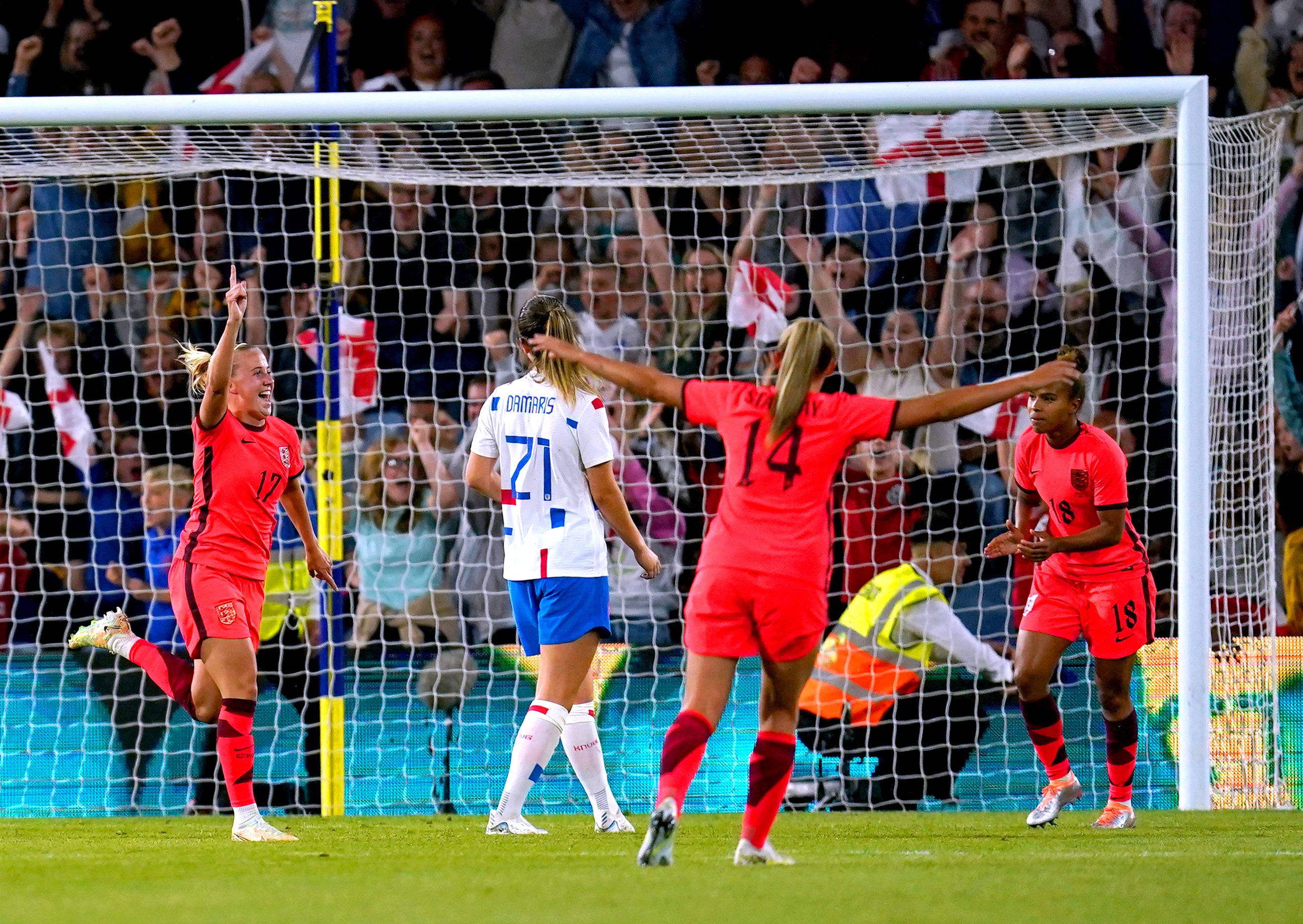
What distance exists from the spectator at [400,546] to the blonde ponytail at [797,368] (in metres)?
4.66

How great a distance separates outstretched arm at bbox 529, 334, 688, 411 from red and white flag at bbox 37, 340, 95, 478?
5.77 metres

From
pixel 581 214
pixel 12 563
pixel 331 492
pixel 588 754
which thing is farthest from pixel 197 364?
pixel 581 214

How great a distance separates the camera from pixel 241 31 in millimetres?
11906

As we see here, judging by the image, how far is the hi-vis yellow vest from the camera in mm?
8461

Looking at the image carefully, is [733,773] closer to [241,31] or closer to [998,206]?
[998,206]

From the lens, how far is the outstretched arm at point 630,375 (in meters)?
4.83

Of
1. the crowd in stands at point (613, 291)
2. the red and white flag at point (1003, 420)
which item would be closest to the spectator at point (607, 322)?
the crowd in stands at point (613, 291)

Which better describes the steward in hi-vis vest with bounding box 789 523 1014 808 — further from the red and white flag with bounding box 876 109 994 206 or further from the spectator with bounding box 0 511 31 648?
the spectator with bounding box 0 511 31 648

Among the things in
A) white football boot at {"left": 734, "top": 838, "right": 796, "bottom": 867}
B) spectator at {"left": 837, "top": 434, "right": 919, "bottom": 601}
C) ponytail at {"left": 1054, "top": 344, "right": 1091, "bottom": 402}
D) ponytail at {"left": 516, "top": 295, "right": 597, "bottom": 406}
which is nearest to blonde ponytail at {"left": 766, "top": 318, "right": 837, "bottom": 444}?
ponytail at {"left": 1054, "top": 344, "right": 1091, "bottom": 402}

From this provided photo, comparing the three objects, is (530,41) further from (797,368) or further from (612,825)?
(797,368)

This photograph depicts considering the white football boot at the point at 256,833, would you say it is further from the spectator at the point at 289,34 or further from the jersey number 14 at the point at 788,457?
the spectator at the point at 289,34

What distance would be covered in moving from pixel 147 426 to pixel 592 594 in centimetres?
500

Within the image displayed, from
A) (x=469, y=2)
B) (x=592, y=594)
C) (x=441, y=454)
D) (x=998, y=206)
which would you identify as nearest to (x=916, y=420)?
(x=592, y=594)

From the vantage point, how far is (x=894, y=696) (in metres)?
8.45
